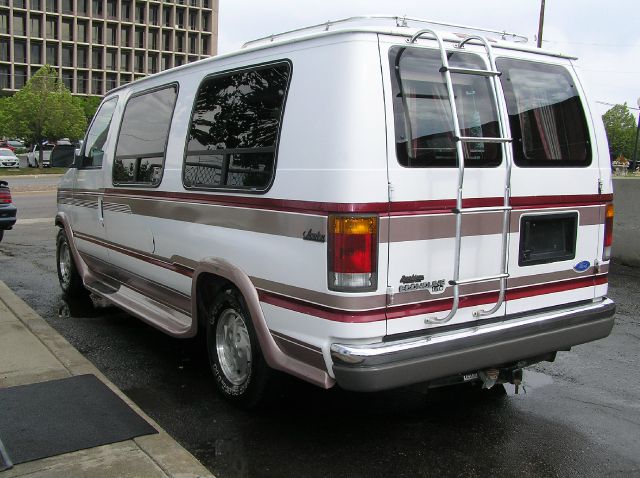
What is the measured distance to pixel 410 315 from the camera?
3.46 meters

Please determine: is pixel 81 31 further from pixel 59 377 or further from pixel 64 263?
pixel 59 377

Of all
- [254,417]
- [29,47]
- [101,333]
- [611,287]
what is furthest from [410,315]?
[29,47]

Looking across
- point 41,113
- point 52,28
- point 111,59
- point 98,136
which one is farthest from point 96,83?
point 98,136

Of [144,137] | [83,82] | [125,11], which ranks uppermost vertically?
[125,11]

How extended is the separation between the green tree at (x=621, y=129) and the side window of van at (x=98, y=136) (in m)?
86.0

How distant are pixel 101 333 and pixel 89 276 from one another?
80 centimetres

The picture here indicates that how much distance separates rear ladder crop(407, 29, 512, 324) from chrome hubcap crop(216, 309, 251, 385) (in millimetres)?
1317

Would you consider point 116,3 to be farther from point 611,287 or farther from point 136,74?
point 611,287

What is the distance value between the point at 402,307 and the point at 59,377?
275cm

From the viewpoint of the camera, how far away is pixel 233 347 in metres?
4.36

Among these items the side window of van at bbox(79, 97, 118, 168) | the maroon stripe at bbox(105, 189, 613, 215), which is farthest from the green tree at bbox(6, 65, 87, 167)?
the maroon stripe at bbox(105, 189, 613, 215)

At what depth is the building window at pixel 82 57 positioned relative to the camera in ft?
301

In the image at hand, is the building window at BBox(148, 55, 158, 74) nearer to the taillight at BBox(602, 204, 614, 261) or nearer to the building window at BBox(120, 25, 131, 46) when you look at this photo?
the building window at BBox(120, 25, 131, 46)

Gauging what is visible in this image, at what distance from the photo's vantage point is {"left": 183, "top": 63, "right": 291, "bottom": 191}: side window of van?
12.6 ft
